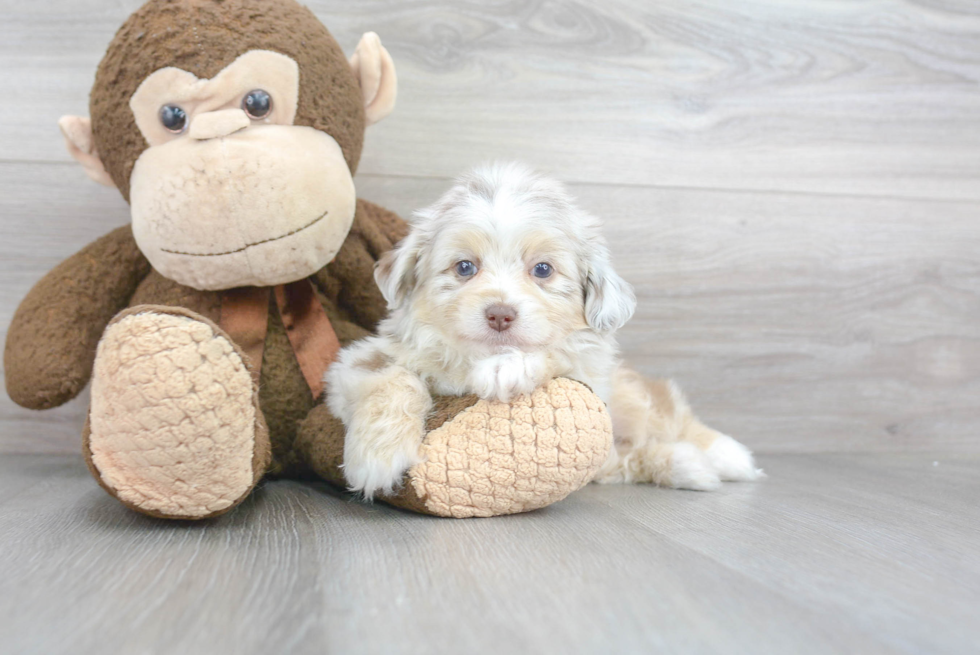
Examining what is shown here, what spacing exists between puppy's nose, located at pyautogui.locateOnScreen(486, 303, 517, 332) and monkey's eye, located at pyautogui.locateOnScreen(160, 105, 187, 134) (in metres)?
0.68

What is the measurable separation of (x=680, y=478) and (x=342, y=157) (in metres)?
1.01

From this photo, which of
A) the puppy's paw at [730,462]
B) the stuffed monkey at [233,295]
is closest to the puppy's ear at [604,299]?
the stuffed monkey at [233,295]

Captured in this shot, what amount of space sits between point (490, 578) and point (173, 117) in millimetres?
1016

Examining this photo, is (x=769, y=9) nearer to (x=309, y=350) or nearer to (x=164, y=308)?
(x=309, y=350)

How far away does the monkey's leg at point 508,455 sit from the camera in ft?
3.95

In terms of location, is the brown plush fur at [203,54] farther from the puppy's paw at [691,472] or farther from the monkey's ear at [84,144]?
the puppy's paw at [691,472]

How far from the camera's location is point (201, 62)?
133 cm

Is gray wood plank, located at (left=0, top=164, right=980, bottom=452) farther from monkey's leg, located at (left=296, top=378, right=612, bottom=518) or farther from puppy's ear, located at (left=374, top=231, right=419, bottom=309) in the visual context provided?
monkey's leg, located at (left=296, top=378, right=612, bottom=518)

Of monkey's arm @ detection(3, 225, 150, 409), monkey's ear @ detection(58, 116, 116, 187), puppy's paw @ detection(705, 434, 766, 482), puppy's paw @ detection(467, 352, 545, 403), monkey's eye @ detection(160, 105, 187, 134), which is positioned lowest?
Result: puppy's paw @ detection(705, 434, 766, 482)

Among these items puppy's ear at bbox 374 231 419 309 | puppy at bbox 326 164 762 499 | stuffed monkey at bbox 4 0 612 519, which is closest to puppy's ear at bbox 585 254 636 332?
puppy at bbox 326 164 762 499

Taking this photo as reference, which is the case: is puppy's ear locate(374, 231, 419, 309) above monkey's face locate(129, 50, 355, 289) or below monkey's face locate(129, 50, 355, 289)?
below

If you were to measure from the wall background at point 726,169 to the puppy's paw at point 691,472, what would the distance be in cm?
56

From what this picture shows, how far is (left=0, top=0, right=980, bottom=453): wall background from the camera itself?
6.20 ft

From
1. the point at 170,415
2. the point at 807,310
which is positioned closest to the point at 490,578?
the point at 170,415
